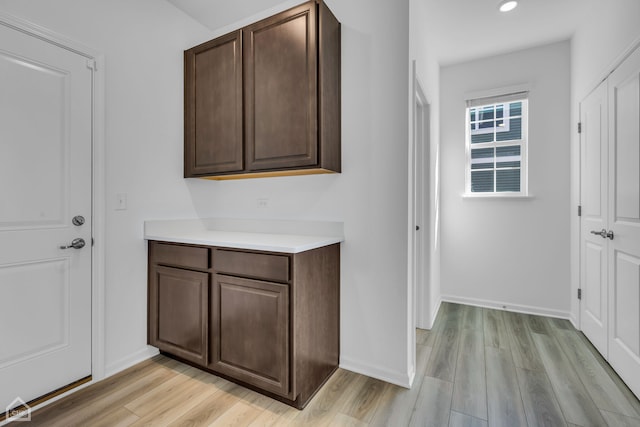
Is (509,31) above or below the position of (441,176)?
above

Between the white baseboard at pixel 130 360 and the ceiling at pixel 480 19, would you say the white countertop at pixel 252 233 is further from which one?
the ceiling at pixel 480 19

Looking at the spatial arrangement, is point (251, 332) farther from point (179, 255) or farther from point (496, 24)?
point (496, 24)

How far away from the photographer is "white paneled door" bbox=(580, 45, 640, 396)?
1.83 meters

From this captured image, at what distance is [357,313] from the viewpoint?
2.06 m

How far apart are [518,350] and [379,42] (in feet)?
8.31

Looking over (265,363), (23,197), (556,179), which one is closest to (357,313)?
(265,363)

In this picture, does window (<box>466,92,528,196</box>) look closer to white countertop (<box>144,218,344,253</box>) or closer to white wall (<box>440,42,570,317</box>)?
white wall (<box>440,42,570,317</box>)

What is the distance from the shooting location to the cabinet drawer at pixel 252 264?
1637mm

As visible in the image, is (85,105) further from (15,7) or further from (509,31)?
(509,31)

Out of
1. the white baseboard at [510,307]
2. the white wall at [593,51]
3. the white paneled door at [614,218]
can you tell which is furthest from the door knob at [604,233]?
the white baseboard at [510,307]

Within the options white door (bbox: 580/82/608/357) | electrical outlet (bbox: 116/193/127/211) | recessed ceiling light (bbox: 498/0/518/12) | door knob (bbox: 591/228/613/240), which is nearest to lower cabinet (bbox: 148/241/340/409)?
electrical outlet (bbox: 116/193/127/211)

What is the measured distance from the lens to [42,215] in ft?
5.65

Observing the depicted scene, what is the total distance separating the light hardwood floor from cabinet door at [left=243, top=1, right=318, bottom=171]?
1442mm

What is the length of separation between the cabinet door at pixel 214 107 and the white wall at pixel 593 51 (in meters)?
2.54
